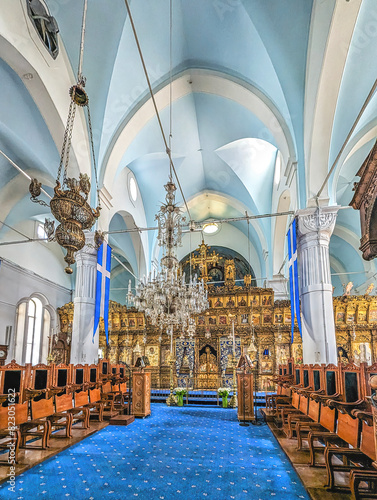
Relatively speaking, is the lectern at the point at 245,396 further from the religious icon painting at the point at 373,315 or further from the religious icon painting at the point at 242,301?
the religious icon painting at the point at 373,315

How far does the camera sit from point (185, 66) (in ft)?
36.8

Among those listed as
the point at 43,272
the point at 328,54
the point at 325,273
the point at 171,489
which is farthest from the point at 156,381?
the point at 328,54

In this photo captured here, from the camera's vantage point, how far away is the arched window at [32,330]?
1533 cm

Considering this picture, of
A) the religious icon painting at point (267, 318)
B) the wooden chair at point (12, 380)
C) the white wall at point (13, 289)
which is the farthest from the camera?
the religious icon painting at point (267, 318)

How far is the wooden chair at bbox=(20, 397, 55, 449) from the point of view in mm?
5105

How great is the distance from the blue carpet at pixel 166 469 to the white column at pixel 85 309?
3.61 metres

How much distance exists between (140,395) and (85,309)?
3.14 m

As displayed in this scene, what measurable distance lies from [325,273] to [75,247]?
643 centimetres

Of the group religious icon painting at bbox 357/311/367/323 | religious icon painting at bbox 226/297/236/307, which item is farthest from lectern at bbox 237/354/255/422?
religious icon painting at bbox 357/311/367/323

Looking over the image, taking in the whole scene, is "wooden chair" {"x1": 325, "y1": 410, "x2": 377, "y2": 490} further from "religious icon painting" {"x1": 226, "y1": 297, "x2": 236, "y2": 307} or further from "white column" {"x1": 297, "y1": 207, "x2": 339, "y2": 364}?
"religious icon painting" {"x1": 226, "y1": 297, "x2": 236, "y2": 307}

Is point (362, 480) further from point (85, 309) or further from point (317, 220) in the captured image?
point (85, 309)

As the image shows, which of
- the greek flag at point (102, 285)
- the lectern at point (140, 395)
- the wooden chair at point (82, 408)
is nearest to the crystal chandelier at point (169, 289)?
the greek flag at point (102, 285)

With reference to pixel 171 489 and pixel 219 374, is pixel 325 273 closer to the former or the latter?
pixel 171 489

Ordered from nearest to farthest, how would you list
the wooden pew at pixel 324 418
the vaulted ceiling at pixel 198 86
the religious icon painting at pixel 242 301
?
the wooden pew at pixel 324 418 → the vaulted ceiling at pixel 198 86 → the religious icon painting at pixel 242 301
